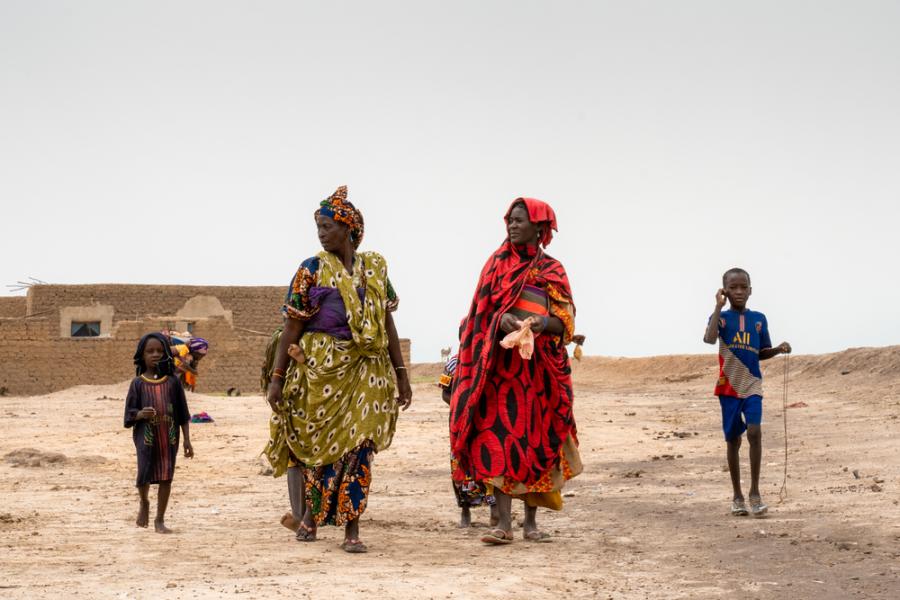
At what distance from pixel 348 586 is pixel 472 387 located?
2.13 meters

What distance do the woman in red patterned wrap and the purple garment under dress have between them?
94 cm

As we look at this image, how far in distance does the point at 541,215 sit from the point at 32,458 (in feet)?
25.1

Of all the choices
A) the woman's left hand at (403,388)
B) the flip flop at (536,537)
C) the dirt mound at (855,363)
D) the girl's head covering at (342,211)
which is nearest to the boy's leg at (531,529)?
the flip flop at (536,537)

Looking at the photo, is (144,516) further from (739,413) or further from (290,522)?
(739,413)

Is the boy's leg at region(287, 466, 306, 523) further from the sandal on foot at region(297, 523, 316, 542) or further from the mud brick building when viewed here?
the mud brick building

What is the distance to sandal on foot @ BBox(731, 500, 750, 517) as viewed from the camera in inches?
328

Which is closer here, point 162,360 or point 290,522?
point 290,522

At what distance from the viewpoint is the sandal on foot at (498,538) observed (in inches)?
286

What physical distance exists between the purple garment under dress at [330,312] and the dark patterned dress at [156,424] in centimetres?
125

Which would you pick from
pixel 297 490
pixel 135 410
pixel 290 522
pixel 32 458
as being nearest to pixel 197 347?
pixel 32 458

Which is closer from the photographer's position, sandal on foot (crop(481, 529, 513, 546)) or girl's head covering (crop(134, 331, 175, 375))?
sandal on foot (crop(481, 529, 513, 546))

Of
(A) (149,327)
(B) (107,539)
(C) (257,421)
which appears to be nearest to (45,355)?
(A) (149,327)

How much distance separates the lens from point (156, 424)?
7805mm

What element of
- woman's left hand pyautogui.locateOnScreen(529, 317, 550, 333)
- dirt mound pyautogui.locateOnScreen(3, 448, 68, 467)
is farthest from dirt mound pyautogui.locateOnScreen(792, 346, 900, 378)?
woman's left hand pyautogui.locateOnScreen(529, 317, 550, 333)
